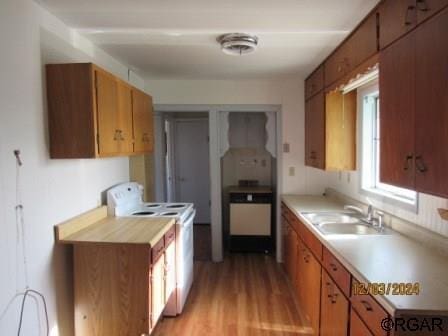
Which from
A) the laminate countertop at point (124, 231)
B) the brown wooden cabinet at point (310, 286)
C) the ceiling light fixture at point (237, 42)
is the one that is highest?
the ceiling light fixture at point (237, 42)

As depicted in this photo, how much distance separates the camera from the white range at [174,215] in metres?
2.66

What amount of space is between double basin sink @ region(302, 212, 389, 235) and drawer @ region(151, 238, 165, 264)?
1133 mm

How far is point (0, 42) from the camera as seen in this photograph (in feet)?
4.93

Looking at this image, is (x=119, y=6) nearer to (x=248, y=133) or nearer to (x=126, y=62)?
(x=126, y=62)

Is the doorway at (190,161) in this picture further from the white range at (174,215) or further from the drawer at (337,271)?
the drawer at (337,271)

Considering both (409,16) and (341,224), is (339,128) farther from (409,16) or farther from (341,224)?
(409,16)

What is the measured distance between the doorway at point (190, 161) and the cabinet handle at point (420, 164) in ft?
14.3

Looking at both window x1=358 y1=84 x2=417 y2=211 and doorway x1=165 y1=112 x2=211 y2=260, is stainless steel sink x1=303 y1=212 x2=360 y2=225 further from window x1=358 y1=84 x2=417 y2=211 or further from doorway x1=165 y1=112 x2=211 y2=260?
doorway x1=165 y1=112 x2=211 y2=260

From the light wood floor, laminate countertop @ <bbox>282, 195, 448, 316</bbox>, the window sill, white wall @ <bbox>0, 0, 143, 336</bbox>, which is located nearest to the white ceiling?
white wall @ <bbox>0, 0, 143, 336</bbox>

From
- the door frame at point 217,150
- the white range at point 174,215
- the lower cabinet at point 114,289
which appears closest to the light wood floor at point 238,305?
the white range at point 174,215

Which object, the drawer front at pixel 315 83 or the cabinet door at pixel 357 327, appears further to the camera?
the drawer front at pixel 315 83

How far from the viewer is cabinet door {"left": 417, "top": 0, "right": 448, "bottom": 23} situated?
125cm

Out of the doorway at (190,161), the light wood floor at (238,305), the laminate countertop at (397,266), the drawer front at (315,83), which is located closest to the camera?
the laminate countertop at (397,266)

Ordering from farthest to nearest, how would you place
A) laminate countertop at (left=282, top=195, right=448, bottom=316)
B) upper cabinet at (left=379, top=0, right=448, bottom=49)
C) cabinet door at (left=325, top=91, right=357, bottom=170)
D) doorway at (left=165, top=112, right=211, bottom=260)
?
doorway at (left=165, top=112, right=211, bottom=260) < cabinet door at (left=325, top=91, right=357, bottom=170) < upper cabinet at (left=379, top=0, right=448, bottom=49) < laminate countertop at (left=282, top=195, right=448, bottom=316)
